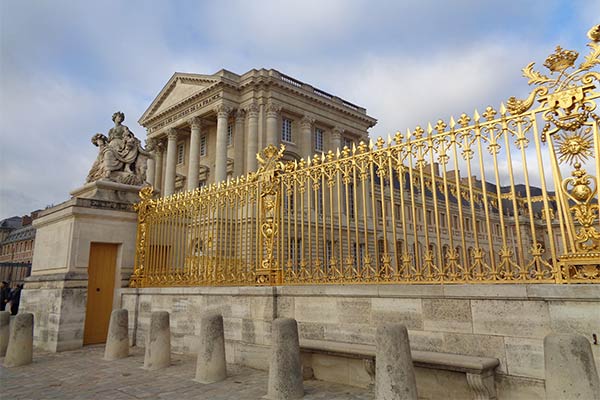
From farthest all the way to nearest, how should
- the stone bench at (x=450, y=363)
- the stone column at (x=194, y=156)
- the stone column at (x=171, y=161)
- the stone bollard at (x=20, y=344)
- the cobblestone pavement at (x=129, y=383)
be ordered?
the stone column at (x=171, y=161) < the stone column at (x=194, y=156) < the stone bollard at (x=20, y=344) < the cobblestone pavement at (x=129, y=383) < the stone bench at (x=450, y=363)

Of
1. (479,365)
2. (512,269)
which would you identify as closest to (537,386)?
(479,365)

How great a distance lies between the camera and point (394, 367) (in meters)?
4.20

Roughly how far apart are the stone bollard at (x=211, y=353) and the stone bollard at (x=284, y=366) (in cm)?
127

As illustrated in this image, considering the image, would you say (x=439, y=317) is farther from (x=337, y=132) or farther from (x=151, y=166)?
(x=151, y=166)

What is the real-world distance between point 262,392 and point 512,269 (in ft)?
11.1

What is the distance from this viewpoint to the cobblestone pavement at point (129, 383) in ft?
17.8

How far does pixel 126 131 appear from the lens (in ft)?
37.5

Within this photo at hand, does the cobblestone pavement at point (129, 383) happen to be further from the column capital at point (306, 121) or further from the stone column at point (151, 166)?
the stone column at point (151, 166)

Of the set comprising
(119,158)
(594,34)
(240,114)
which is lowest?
(594,34)

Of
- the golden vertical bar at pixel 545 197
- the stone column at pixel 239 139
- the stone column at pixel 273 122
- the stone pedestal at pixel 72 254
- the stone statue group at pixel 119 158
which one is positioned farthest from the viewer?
the stone column at pixel 239 139

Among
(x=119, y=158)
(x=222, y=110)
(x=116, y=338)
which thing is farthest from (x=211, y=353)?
(x=222, y=110)

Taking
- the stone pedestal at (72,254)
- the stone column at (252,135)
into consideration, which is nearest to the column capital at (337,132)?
the stone column at (252,135)

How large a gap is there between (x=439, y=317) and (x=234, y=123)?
3342 centimetres

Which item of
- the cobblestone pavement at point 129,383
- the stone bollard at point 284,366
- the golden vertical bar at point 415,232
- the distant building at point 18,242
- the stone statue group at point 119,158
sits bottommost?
the cobblestone pavement at point 129,383
